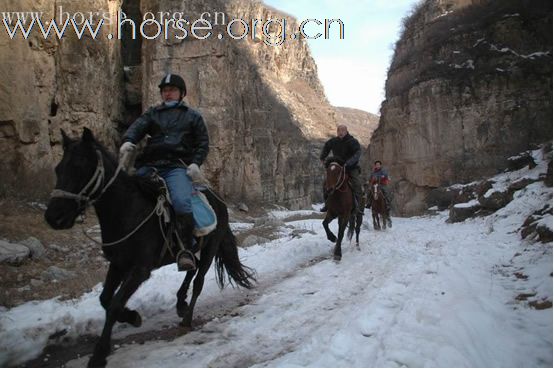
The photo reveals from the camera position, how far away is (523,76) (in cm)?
2412


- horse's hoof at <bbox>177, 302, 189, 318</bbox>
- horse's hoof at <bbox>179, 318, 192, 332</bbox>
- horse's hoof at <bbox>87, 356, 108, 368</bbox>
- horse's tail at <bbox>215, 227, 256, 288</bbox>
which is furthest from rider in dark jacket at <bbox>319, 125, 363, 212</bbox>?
horse's hoof at <bbox>87, 356, 108, 368</bbox>

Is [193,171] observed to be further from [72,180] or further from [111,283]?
[111,283]

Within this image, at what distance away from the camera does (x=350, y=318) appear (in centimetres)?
441

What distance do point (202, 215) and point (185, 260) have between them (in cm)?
70

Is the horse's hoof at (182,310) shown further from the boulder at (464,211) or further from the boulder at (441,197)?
the boulder at (441,197)

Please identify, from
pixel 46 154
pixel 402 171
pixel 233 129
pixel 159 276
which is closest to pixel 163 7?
pixel 233 129

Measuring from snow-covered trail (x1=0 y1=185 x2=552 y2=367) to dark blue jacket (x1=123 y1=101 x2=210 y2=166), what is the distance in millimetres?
2092

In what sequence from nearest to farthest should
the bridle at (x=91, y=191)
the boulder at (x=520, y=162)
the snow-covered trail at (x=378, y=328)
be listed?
1. the snow-covered trail at (x=378, y=328)
2. the bridle at (x=91, y=191)
3. the boulder at (x=520, y=162)

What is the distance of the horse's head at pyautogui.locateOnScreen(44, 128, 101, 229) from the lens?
3.69m

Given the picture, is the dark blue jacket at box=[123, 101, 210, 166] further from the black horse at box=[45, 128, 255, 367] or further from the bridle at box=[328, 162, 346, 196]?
the bridle at box=[328, 162, 346, 196]

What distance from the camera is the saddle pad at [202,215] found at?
16.3 ft

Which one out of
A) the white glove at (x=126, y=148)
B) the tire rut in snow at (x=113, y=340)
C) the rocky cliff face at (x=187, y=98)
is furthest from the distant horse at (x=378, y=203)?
the rocky cliff face at (x=187, y=98)

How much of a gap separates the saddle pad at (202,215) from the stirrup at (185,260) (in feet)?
1.21

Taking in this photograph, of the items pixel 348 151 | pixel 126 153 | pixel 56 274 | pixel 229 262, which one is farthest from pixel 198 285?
pixel 348 151
